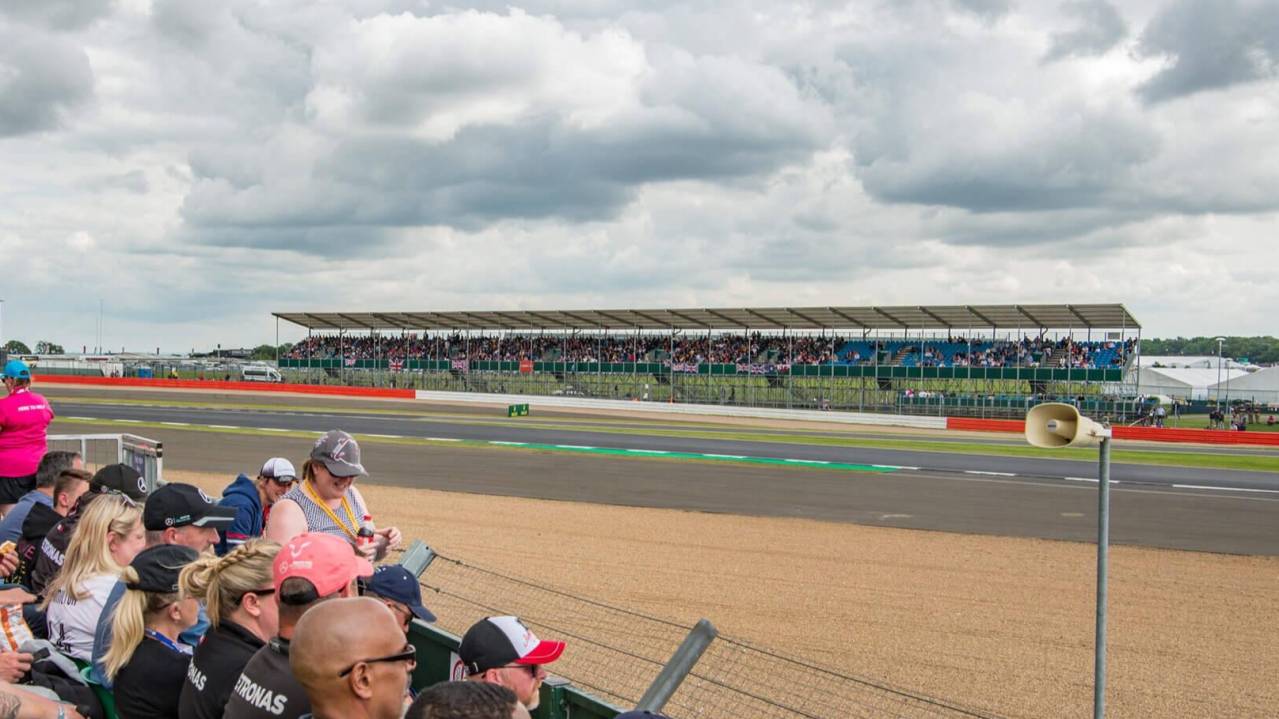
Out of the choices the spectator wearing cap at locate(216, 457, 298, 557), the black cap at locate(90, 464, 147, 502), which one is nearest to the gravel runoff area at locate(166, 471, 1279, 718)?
the spectator wearing cap at locate(216, 457, 298, 557)

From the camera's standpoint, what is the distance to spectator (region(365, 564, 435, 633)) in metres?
4.17

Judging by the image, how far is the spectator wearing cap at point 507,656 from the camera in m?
3.13

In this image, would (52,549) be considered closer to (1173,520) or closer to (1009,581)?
(1009,581)

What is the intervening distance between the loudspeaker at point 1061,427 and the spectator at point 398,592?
3.00m

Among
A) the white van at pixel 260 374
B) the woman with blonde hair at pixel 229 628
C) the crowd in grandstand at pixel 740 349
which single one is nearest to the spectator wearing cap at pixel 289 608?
the woman with blonde hair at pixel 229 628

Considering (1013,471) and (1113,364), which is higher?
(1113,364)

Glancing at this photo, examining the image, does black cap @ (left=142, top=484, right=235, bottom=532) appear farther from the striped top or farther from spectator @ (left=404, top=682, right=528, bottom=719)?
spectator @ (left=404, top=682, right=528, bottom=719)

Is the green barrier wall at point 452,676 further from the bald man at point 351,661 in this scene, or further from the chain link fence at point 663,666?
the chain link fence at point 663,666

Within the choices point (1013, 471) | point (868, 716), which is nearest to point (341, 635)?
point (868, 716)

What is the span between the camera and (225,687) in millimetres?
3240

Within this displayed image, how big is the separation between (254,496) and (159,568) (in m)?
3.33

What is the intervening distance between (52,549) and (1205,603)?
11.0 metres

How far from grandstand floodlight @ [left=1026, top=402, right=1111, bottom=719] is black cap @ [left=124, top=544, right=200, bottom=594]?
3828mm

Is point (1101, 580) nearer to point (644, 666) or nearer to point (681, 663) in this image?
point (681, 663)
